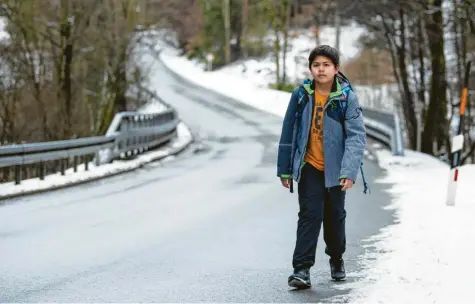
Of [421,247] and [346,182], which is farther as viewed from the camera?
[421,247]

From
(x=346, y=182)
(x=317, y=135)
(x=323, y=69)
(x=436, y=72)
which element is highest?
(x=323, y=69)

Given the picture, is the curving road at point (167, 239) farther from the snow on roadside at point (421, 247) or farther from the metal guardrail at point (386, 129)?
the metal guardrail at point (386, 129)

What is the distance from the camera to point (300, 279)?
6.24 m

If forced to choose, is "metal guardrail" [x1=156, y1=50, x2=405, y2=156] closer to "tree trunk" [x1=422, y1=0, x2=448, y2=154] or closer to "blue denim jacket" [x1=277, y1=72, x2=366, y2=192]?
"tree trunk" [x1=422, y1=0, x2=448, y2=154]

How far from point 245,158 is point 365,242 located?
1368cm

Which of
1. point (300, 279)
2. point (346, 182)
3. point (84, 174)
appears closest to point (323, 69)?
point (346, 182)

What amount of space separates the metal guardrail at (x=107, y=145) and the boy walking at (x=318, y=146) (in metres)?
8.59

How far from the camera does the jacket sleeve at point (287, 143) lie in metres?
6.21

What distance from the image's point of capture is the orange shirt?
244 inches

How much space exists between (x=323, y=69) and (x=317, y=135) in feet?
1.62

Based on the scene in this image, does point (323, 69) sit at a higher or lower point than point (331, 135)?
higher

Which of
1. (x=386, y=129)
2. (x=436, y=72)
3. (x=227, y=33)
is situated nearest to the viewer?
(x=436, y=72)

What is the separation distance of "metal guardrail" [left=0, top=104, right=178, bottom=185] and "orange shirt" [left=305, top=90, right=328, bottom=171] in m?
8.66

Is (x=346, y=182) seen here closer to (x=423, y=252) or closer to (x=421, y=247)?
(x=423, y=252)
